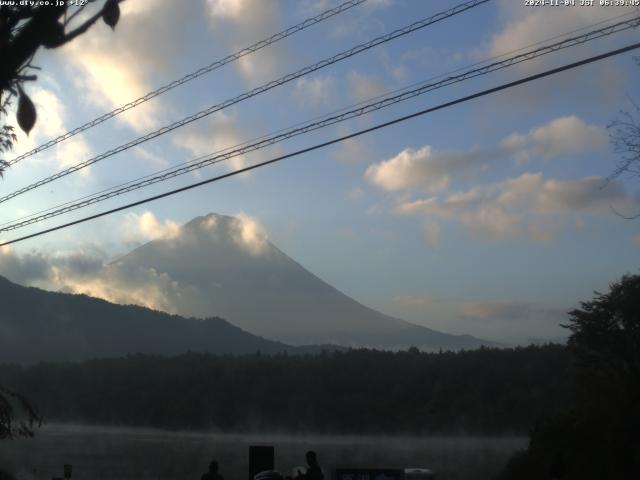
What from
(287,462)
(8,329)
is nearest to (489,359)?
(287,462)

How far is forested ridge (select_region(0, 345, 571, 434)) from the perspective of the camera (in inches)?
4523

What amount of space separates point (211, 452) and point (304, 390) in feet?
120

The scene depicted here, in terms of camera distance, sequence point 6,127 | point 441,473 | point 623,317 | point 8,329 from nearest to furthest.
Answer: point 6,127
point 623,317
point 441,473
point 8,329

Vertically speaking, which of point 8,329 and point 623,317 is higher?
point 8,329

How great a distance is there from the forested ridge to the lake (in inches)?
197

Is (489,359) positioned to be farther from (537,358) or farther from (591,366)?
(591,366)

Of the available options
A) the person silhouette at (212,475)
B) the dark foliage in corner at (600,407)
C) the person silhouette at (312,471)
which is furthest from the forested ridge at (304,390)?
the person silhouette at (312,471)

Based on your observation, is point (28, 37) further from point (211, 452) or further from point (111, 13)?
point (211, 452)

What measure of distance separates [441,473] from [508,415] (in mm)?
32908

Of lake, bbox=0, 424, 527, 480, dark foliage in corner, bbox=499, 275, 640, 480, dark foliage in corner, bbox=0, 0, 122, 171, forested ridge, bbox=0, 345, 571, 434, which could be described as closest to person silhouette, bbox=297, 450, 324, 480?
dark foliage in corner, bbox=0, 0, 122, 171

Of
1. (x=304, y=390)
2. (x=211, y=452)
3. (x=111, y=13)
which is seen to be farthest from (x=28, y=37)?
(x=304, y=390)

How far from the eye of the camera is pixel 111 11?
15.5 ft

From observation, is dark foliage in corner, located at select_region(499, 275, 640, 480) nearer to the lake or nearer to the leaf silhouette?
the lake

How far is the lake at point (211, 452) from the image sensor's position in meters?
76.1
